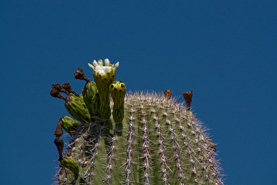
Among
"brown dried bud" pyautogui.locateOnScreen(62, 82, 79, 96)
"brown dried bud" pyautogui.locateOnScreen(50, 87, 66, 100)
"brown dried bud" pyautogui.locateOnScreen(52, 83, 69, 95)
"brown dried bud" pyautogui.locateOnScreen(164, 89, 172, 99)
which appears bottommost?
Answer: "brown dried bud" pyautogui.locateOnScreen(50, 87, 66, 100)

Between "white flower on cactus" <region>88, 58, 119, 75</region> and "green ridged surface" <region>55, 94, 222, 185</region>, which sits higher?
"white flower on cactus" <region>88, 58, 119, 75</region>

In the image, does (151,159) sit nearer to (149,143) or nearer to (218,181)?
(149,143)

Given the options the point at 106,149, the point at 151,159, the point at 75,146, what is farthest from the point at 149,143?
the point at 75,146

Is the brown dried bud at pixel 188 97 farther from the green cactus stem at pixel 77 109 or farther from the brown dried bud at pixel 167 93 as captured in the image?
the green cactus stem at pixel 77 109

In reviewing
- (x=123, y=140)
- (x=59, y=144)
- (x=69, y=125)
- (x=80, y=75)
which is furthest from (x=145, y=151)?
(x=80, y=75)

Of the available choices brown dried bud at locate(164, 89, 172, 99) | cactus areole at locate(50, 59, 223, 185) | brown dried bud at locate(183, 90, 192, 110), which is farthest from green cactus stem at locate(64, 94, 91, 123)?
brown dried bud at locate(183, 90, 192, 110)

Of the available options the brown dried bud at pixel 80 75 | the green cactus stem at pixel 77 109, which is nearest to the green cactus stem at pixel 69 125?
the green cactus stem at pixel 77 109

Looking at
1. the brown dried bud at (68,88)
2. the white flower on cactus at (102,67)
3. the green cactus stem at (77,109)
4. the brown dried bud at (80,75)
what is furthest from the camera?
the brown dried bud at (68,88)

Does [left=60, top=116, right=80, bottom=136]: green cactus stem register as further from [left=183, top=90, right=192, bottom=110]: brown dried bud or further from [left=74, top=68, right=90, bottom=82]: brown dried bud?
[left=183, top=90, right=192, bottom=110]: brown dried bud

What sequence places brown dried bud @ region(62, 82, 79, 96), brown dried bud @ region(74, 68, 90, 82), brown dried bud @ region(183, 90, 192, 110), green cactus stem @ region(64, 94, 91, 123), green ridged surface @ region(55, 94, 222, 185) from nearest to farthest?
green ridged surface @ region(55, 94, 222, 185) → green cactus stem @ region(64, 94, 91, 123) → brown dried bud @ region(74, 68, 90, 82) → brown dried bud @ region(62, 82, 79, 96) → brown dried bud @ region(183, 90, 192, 110)
